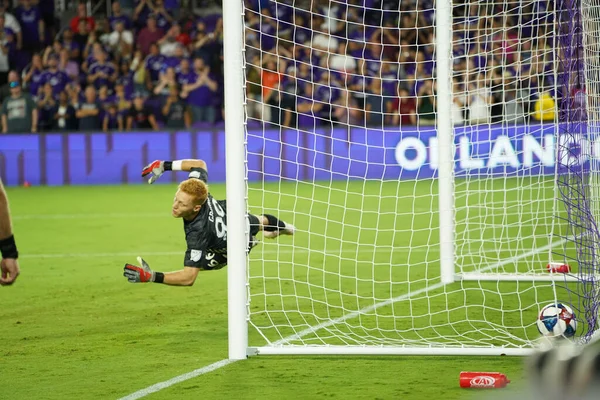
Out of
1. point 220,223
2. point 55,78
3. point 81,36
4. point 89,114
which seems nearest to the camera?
point 220,223

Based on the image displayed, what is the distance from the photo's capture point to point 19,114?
71.9ft

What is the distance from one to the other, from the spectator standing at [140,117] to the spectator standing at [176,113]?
381 millimetres

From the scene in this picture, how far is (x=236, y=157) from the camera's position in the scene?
619 cm

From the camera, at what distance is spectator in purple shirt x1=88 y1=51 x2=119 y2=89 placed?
23281 millimetres

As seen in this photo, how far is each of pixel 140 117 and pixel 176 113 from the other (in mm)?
973

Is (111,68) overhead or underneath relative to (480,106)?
overhead

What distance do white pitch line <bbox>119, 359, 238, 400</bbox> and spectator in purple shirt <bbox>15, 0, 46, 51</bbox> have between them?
20.6 meters

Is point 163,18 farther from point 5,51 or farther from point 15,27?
A: point 5,51

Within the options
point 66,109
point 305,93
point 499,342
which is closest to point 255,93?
point 305,93

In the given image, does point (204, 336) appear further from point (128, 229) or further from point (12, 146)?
point (12, 146)

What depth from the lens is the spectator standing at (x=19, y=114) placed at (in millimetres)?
21812

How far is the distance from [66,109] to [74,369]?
656 inches

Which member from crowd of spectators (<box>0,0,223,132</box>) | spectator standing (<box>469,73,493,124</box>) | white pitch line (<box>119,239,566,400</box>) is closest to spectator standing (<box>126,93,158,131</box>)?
crowd of spectators (<box>0,0,223,132</box>)

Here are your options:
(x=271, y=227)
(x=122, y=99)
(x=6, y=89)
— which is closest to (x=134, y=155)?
(x=122, y=99)
